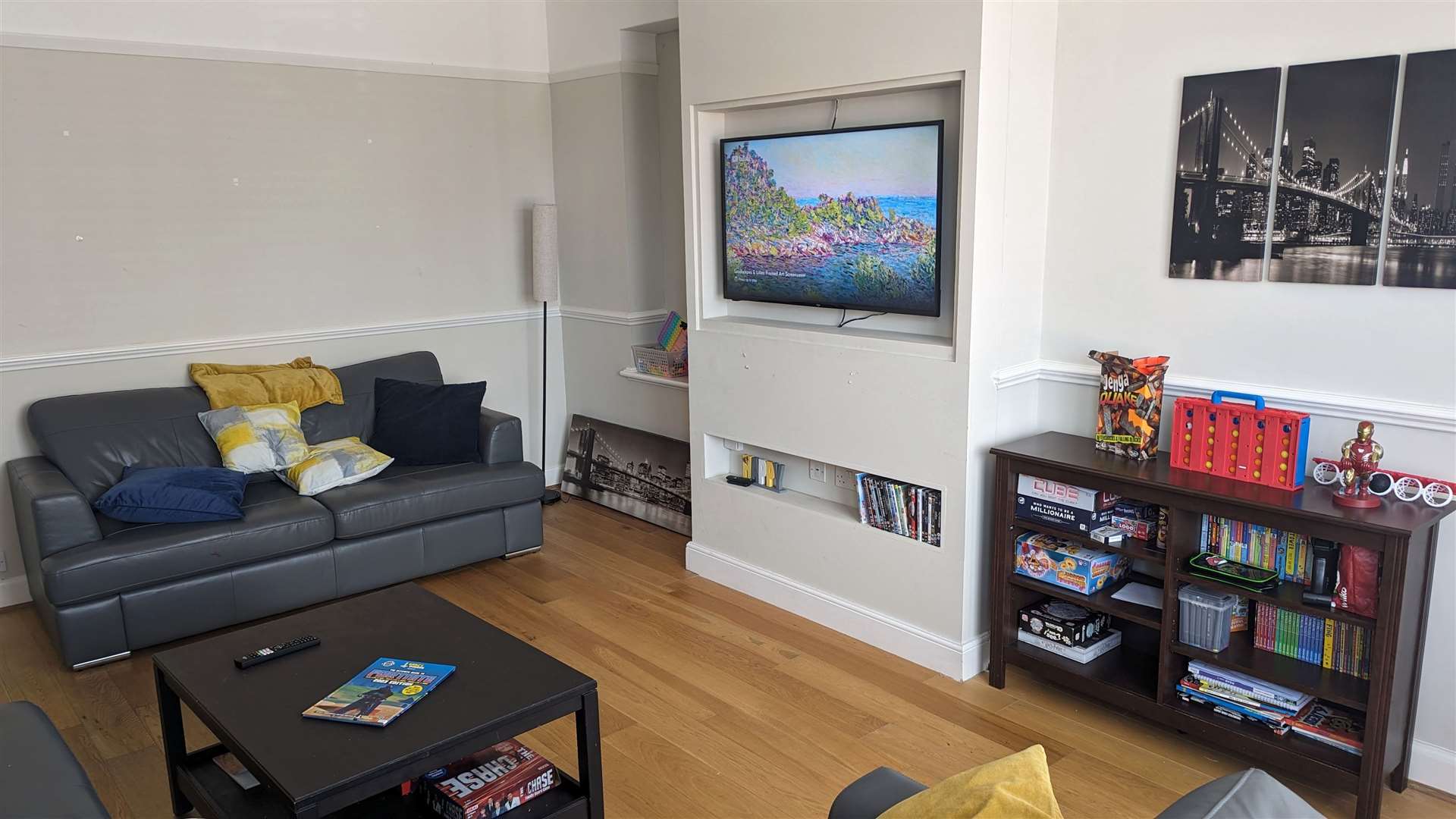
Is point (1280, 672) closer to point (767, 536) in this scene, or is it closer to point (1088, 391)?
point (1088, 391)

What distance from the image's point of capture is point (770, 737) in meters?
2.98

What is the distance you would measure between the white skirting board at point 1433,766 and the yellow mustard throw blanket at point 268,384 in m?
4.22

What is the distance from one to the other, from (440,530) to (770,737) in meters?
1.91

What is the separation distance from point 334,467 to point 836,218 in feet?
7.55

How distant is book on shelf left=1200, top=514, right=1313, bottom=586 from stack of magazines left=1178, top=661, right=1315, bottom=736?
1.00 feet

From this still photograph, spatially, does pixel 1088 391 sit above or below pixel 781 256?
below

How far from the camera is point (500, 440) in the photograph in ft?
14.8

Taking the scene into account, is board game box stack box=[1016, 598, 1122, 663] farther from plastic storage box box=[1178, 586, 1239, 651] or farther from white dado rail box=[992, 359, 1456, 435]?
white dado rail box=[992, 359, 1456, 435]

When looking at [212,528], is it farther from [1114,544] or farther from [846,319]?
[1114,544]

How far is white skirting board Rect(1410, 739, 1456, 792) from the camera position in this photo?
105 inches

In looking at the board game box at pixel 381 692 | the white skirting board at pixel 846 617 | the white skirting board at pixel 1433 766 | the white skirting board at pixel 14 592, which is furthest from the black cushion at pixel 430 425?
the white skirting board at pixel 1433 766

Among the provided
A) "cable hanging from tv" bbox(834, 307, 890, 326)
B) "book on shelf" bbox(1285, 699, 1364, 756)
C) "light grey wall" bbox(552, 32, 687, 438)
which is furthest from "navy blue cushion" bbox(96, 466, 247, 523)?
"book on shelf" bbox(1285, 699, 1364, 756)

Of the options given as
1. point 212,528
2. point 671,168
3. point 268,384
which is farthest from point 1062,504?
point 268,384

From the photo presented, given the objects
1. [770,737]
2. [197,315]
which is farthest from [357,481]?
[770,737]
